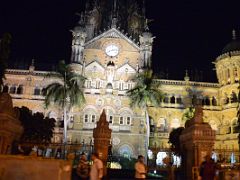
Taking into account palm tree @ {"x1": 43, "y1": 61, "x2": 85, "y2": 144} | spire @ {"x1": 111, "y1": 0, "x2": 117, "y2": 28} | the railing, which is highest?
spire @ {"x1": 111, "y1": 0, "x2": 117, "y2": 28}

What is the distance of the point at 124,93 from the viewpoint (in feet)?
154

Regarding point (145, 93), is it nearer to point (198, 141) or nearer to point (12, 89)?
point (12, 89)

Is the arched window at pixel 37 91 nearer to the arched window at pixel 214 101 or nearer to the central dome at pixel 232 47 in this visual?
the arched window at pixel 214 101

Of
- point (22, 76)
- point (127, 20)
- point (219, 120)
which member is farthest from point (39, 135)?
point (127, 20)

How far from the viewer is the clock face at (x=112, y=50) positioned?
49.3 m

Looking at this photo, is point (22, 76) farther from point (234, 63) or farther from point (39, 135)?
point (234, 63)

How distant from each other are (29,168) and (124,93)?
37894 millimetres

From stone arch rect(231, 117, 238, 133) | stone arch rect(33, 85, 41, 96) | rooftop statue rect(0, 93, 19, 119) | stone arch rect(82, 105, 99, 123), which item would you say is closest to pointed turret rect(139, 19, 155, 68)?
stone arch rect(82, 105, 99, 123)

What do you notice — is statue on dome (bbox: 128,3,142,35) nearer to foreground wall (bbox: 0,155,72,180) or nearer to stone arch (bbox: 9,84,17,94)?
stone arch (bbox: 9,84,17,94)

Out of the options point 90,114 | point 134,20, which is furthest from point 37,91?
point 134,20

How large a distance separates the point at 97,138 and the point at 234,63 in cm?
3695

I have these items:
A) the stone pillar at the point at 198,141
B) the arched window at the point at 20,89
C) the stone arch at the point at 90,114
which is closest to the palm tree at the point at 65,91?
the stone arch at the point at 90,114

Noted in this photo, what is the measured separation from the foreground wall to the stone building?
35.8 meters

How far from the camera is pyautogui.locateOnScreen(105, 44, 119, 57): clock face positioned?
4931 cm
